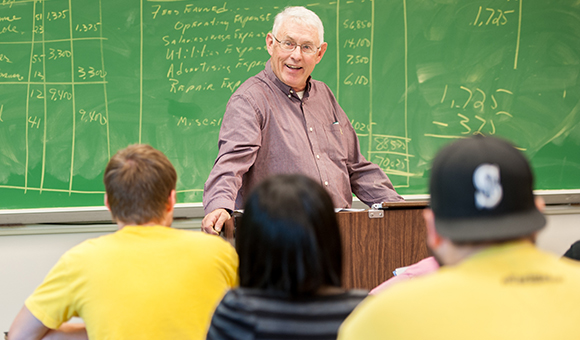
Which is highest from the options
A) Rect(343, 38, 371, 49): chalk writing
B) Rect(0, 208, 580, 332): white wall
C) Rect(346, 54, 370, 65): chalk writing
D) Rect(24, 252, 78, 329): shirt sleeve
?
Rect(343, 38, 371, 49): chalk writing

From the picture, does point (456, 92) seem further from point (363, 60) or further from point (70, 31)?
point (70, 31)

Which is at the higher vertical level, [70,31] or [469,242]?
[70,31]

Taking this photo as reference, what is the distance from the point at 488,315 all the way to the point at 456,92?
2757 millimetres

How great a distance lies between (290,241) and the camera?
964mm

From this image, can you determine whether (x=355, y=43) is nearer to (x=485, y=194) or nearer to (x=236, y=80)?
(x=236, y=80)

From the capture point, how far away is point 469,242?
2.55 ft

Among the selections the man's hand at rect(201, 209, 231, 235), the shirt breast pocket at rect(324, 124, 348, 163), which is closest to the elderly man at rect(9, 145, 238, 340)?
the man's hand at rect(201, 209, 231, 235)

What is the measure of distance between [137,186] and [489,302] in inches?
36.7

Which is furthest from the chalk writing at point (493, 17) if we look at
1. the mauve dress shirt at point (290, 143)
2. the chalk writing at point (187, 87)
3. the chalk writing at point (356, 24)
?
the chalk writing at point (187, 87)

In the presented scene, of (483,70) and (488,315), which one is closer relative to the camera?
(488,315)

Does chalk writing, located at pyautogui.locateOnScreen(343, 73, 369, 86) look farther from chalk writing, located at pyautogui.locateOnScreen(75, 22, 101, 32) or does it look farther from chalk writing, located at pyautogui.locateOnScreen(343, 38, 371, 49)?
chalk writing, located at pyautogui.locateOnScreen(75, 22, 101, 32)

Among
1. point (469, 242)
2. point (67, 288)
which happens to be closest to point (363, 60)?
point (67, 288)

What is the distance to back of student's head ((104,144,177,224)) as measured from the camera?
4.58 ft

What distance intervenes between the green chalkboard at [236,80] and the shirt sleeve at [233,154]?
2.66ft
